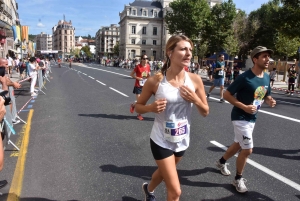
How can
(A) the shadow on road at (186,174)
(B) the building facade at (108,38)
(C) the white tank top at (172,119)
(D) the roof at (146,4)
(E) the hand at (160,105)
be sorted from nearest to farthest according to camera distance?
(E) the hand at (160,105) < (C) the white tank top at (172,119) < (A) the shadow on road at (186,174) < (D) the roof at (146,4) < (B) the building facade at (108,38)

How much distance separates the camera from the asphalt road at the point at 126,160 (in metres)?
3.52

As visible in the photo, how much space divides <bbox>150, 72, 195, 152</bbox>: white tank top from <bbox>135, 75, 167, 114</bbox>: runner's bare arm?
6 centimetres

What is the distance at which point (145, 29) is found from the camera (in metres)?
87.9

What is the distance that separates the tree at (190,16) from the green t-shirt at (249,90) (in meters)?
57.4

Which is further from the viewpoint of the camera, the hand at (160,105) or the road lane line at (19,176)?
the road lane line at (19,176)

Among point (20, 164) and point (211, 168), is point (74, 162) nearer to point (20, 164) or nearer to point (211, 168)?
point (20, 164)

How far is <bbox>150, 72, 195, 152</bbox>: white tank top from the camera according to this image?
2449 mm

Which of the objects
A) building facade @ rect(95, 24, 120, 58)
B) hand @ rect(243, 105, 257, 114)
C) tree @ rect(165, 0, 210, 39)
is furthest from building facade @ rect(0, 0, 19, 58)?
building facade @ rect(95, 24, 120, 58)

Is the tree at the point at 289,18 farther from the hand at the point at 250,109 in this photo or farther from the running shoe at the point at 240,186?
the running shoe at the point at 240,186

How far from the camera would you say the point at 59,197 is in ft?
10.9

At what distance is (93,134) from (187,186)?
3.00 metres

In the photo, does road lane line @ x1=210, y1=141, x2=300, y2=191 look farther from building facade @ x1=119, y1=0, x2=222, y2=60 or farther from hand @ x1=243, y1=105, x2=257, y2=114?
building facade @ x1=119, y1=0, x2=222, y2=60

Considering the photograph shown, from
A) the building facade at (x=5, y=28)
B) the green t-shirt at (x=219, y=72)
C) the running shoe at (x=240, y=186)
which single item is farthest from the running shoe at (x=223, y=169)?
the building facade at (x=5, y=28)

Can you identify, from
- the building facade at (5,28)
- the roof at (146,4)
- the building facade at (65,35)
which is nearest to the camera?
the building facade at (5,28)
